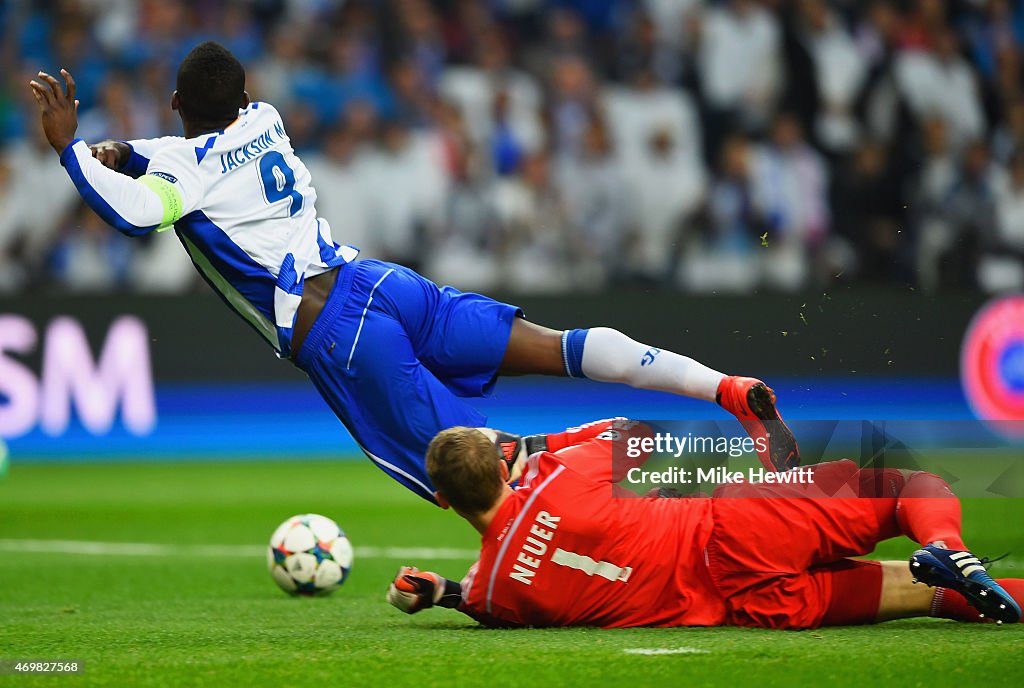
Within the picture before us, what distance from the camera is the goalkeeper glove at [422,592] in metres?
5.15

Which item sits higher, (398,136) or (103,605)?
(398,136)

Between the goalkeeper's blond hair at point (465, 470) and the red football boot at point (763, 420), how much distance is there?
1030 mm

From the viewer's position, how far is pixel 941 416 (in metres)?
5.96

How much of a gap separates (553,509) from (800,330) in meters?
1.65

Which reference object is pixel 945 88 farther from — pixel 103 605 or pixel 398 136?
pixel 103 605

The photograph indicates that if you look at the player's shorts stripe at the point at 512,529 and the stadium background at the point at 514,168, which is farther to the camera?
the stadium background at the point at 514,168

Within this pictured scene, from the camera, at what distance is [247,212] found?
5703mm

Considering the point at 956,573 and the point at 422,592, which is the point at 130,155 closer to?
the point at 422,592

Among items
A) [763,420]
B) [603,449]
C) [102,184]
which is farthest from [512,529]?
[102,184]

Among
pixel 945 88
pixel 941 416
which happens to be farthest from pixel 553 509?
pixel 945 88

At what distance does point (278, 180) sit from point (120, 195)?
716 mm

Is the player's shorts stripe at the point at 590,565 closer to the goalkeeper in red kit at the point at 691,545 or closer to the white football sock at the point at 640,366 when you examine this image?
the goalkeeper in red kit at the point at 691,545

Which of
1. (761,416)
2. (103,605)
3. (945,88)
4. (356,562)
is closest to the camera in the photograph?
(761,416)

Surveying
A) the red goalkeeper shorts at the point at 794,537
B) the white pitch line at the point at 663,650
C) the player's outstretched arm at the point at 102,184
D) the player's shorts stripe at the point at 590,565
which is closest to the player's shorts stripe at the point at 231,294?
the player's outstretched arm at the point at 102,184
